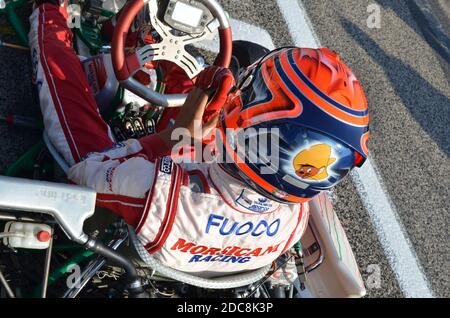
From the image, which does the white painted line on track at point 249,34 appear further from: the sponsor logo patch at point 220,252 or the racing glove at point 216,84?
the sponsor logo patch at point 220,252

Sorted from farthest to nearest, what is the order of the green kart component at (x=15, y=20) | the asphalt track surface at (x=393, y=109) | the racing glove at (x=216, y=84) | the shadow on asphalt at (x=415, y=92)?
the shadow on asphalt at (x=415, y=92)
the asphalt track surface at (x=393, y=109)
the green kart component at (x=15, y=20)
the racing glove at (x=216, y=84)

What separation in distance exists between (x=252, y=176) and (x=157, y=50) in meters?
0.82

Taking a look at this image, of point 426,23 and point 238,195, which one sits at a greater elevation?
point 238,195

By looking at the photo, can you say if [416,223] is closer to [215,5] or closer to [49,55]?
[215,5]

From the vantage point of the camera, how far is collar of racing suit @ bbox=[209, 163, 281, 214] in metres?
1.54

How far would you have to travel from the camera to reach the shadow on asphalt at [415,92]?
351cm

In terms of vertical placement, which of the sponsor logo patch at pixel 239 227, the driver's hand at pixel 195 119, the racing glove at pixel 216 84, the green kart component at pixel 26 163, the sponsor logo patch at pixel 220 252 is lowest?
the green kart component at pixel 26 163

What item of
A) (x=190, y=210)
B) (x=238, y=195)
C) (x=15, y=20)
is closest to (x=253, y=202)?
(x=238, y=195)

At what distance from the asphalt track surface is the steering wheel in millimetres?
476

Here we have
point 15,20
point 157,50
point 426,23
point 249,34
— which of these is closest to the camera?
point 157,50

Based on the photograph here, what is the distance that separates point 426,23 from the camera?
412 cm

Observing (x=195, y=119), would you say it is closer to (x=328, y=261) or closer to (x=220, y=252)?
(x=220, y=252)

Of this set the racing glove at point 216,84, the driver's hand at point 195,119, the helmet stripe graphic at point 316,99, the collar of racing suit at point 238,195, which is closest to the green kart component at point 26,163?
the driver's hand at point 195,119

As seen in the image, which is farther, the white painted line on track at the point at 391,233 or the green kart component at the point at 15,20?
the white painted line on track at the point at 391,233
